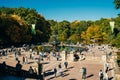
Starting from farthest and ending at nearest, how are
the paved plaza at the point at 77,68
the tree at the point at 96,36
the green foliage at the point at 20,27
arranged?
the tree at the point at 96,36, the green foliage at the point at 20,27, the paved plaza at the point at 77,68

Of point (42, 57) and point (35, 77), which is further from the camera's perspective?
point (42, 57)

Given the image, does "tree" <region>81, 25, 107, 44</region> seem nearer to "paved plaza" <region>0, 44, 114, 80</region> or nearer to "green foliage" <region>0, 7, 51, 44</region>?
"green foliage" <region>0, 7, 51, 44</region>

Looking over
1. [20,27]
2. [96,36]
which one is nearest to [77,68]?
[20,27]

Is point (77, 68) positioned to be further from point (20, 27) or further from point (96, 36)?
point (96, 36)

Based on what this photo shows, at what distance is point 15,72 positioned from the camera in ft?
92.9

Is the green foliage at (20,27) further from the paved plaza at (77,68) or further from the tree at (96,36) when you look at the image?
the paved plaza at (77,68)

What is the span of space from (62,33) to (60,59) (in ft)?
229

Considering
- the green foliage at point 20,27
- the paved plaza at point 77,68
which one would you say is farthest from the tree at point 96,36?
the paved plaza at point 77,68

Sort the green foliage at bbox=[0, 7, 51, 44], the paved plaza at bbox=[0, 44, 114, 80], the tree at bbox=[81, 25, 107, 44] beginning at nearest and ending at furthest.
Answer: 1. the paved plaza at bbox=[0, 44, 114, 80]
2. the green foliage at bbox=[0, 7, 51, 44]
3. the tree at bbox=[81, 25, 107, 44]

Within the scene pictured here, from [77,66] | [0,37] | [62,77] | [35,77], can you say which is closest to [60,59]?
[77,66]

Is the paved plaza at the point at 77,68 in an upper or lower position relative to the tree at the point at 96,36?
lower

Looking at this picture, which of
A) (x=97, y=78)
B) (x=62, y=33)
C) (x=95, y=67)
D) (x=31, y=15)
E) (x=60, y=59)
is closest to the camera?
(x=97, y=78)

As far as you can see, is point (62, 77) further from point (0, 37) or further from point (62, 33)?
point (62, 33)

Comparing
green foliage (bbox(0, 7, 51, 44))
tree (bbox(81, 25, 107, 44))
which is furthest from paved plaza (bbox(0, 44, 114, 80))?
tree (bbox(81, 25, 107, 44))
